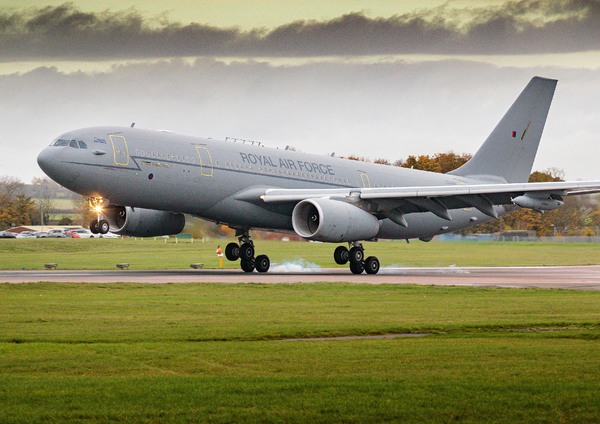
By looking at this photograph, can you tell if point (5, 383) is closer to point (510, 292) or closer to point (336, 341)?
point (336, 341)

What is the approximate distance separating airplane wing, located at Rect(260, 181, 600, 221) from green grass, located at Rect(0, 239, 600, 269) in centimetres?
911

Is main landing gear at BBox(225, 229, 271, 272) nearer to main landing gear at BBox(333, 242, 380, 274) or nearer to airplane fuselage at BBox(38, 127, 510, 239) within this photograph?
airplane fuselage at BBox(38, 127, 510, 239)

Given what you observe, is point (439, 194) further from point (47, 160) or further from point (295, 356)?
point (295, 356)

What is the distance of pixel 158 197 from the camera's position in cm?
4006

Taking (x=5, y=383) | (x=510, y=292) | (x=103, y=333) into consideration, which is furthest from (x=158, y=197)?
(x=5, y=383)

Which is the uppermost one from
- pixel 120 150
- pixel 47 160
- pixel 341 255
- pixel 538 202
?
pixel 120 150

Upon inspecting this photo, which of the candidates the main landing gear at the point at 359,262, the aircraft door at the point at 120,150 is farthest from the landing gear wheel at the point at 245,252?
the aircraft door at the point at 120,150

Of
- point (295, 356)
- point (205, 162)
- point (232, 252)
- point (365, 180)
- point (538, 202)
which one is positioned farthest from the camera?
point (365, 180)

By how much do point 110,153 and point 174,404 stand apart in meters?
27.8

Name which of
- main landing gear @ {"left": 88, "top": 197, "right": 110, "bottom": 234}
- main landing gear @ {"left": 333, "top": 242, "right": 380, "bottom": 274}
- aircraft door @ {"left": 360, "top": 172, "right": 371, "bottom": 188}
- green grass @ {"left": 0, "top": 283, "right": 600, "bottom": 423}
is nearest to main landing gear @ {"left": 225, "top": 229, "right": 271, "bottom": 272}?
main landing gear @ {"left": 333, "top": 242, "right": 380, "bottom": 274}

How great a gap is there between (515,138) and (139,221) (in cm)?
2132

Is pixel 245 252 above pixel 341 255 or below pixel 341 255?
above

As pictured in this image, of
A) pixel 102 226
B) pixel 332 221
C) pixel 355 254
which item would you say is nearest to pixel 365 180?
pixel 355 254

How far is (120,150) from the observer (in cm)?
3869
